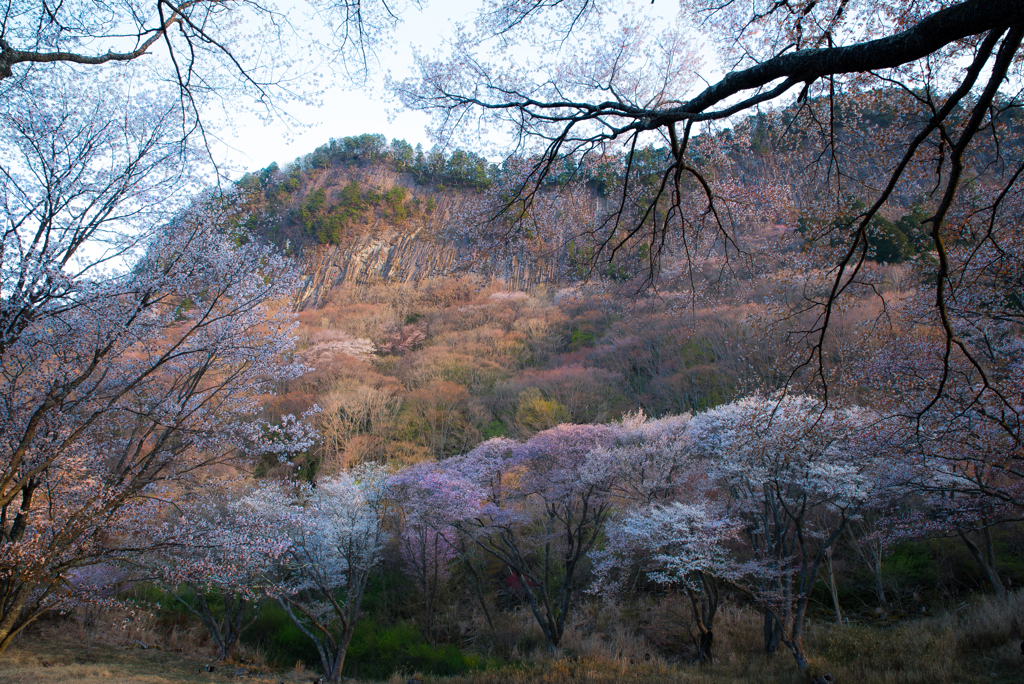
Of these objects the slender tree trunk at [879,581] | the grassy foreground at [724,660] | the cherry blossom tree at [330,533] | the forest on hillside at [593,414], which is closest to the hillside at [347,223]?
the forest on hillside at [593,414]

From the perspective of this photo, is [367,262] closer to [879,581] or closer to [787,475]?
[787,475]

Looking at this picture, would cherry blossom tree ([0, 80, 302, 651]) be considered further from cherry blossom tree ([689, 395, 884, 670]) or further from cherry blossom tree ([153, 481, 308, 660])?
cherry blossom tree ([689, 395, 884, 670])

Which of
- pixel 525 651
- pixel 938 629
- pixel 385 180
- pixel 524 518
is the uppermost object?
pixel 385 180

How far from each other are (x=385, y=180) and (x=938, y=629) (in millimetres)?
31958

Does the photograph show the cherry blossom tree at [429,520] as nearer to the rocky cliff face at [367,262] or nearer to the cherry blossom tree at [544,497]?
the cherry blossom tree at [544,497]

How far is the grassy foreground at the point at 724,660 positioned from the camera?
7.53 metres

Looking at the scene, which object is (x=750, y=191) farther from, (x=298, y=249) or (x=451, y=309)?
(x=298, y=249)

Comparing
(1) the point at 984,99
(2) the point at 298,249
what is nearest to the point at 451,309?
(2) the point at 298,249

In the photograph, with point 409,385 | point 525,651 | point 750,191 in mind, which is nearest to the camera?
point 750,191

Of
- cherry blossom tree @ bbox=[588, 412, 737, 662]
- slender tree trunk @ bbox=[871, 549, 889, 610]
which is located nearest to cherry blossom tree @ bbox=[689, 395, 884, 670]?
cherry blossom tree @ bbox=[588, 412, 737, 662]

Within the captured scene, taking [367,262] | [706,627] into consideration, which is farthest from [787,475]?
[367,262]

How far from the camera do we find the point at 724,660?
10.8 metres

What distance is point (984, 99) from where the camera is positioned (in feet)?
6.92

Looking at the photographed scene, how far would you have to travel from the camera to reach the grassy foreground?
297 inches
